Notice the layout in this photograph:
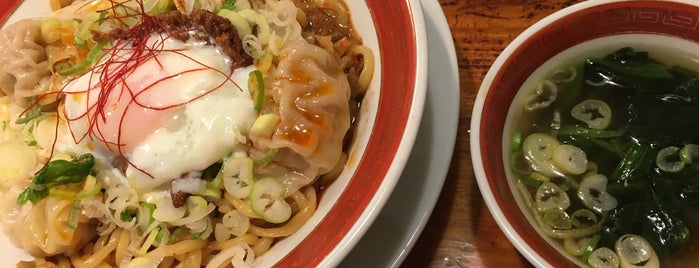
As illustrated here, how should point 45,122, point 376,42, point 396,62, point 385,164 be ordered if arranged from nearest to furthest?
Answer: point 385,164 → point 396,62 → point 376,42 → point 45,122

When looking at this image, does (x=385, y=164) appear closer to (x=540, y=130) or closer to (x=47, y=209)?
(x=540, y=130)

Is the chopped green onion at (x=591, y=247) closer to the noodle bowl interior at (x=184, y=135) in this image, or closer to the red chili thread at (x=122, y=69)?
the noodle bowl interior at (x=184, y=135)

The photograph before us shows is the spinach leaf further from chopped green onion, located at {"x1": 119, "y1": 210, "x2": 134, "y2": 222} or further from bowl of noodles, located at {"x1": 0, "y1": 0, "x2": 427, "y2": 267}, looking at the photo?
chopped green onion, located at {"x1": 119, "y1": 210, "x2": 134, "y2": 222}

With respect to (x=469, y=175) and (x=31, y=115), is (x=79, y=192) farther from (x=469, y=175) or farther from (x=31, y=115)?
(x=469, y=175)

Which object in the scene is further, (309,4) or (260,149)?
(309,4)

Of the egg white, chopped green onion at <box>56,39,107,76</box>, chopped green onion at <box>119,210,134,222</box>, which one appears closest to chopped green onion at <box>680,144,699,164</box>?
the egg white

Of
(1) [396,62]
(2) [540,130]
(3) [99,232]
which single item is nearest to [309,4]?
(1) [396,62]

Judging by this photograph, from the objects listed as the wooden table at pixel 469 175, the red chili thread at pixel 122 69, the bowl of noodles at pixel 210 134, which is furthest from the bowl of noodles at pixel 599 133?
the red chili thread at pixel 122 69
